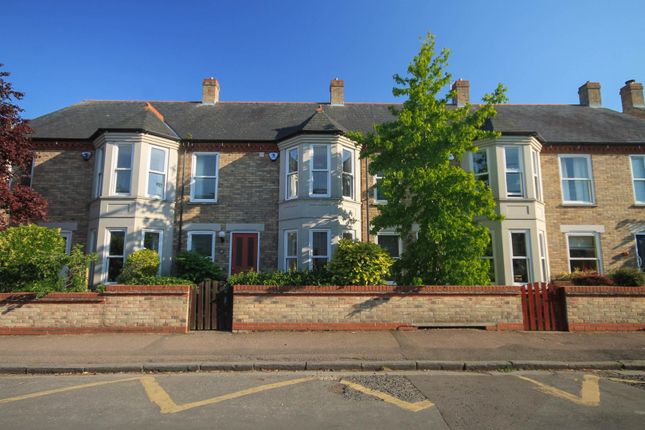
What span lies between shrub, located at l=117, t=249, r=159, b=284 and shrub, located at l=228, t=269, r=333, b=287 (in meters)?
3.57

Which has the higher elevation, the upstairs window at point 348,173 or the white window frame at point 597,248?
the upstairs window at point 348,173

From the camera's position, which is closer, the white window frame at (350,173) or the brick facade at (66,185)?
the white window frame at (350,173)

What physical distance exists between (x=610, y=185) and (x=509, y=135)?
5078 millimetres

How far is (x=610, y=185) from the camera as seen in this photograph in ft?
50.3

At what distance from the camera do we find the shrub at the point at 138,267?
39.2 ft

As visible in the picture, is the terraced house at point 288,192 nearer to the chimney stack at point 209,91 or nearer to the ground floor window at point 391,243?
the ground floor window at point 391,243

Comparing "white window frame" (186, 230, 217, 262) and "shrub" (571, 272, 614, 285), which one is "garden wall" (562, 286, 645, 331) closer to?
"shrub" (571, 272, 614, 285)

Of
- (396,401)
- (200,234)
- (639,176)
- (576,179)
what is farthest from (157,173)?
(639,176)

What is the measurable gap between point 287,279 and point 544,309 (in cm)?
695

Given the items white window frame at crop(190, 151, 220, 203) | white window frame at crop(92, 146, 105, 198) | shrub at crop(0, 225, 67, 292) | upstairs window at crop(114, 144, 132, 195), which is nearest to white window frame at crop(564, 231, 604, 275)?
white window frame at crop(190, 151, 220, 203)

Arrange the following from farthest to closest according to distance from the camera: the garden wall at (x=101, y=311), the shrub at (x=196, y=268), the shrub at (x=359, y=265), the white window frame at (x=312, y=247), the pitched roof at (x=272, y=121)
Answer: the pitched roof at (x=272, y=121) → the white window frame at (x=312, y=247) → the shrub at (x=196, y=268) → the shrub at (x=359, y=265) → the garden wall at (x=101, y=311)

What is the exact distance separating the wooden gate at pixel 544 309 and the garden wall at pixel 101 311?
898 centimetres

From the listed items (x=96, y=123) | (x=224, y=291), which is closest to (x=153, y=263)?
A: (x=224, y=291)

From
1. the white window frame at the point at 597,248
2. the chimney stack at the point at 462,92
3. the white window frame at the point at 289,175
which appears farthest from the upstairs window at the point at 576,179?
the white window frame at the point at 289,175
